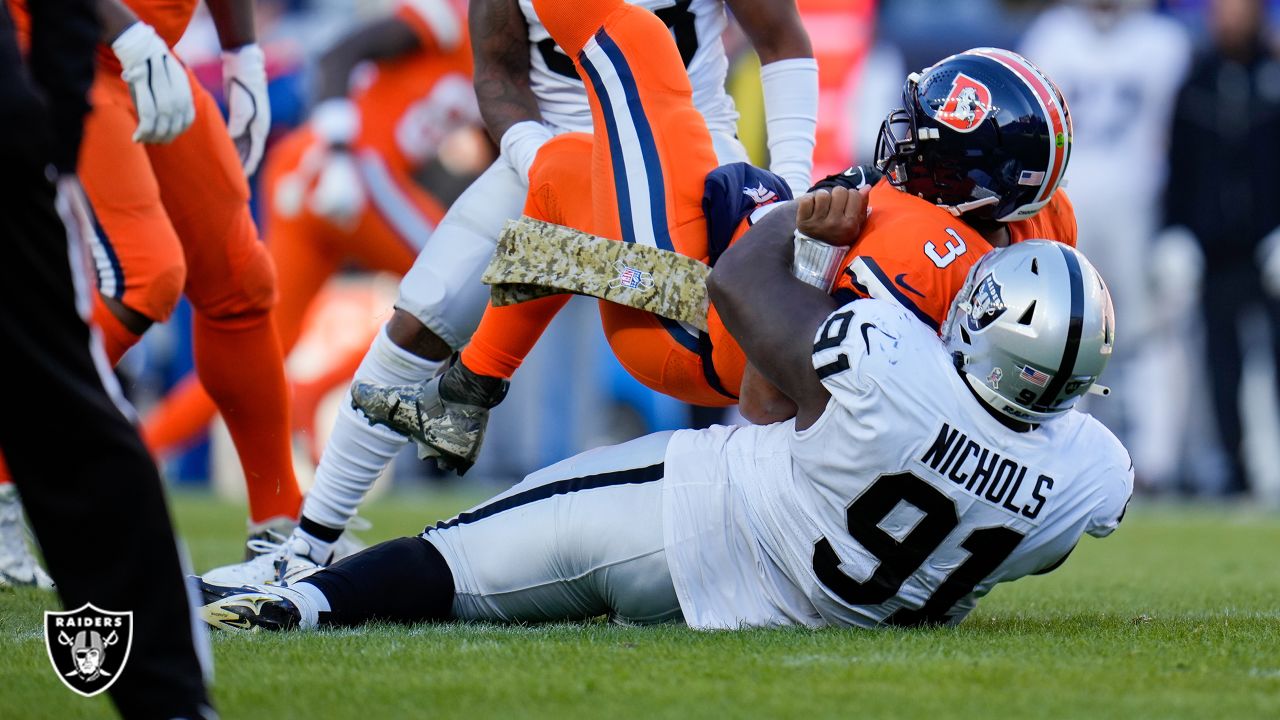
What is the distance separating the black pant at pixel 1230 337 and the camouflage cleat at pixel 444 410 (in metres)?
5.85

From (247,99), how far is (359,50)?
9.01 ft

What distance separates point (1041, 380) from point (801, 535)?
537 mm

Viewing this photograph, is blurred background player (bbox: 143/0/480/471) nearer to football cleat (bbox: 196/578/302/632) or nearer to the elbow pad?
the elbow pad

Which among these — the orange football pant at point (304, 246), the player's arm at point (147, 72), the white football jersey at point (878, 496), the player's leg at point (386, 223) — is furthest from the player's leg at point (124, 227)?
the player's leg at point (386, 223)

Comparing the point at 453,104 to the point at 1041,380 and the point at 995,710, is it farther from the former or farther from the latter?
the point at 995,710

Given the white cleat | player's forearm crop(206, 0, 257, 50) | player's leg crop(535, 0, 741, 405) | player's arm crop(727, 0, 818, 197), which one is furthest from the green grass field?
player's forearm crop(206, 0, 257, 50)

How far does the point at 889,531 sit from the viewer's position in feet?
9.58

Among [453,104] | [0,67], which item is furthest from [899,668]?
[453,104]

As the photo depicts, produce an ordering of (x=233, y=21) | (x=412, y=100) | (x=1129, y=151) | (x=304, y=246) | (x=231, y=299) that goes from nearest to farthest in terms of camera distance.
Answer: (x=231, y=299) → (x=233, y=21) → (x=304, y=246) → (x=412, y=100) → (x=1129, y=151)

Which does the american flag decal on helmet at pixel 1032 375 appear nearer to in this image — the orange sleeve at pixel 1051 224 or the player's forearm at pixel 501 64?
the orange sleeve at pixel 1051 224

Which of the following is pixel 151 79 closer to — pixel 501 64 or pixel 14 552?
pixel 501 64

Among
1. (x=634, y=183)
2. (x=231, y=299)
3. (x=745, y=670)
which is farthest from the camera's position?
(x=231, y=299)

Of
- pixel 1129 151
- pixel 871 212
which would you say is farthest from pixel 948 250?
pixel 1129 151

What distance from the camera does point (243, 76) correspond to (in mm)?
4320
